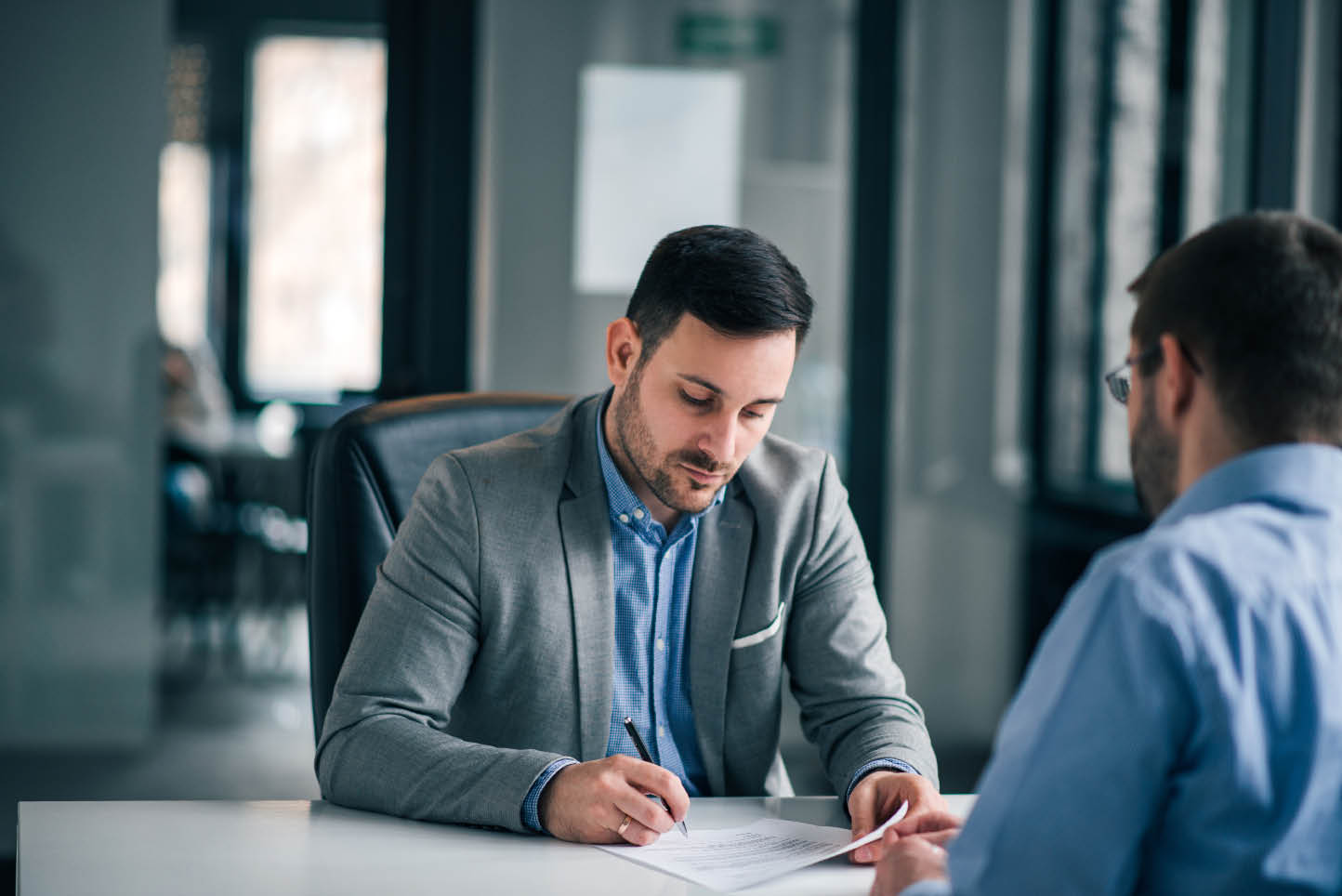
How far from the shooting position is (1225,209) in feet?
10.9

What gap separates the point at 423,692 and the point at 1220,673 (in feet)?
2.82

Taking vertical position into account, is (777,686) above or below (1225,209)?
below

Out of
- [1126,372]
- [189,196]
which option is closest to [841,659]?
[1126,372]

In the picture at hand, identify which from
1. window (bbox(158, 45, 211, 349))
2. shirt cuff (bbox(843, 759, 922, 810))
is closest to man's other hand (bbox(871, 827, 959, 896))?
shirt cuff (bbox(843, 759, 922, 810))

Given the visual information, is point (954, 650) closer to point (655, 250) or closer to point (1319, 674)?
point (655, 250)

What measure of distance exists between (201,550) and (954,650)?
2.89 m

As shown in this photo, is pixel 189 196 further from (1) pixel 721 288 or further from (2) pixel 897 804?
(2) pixel 897 804

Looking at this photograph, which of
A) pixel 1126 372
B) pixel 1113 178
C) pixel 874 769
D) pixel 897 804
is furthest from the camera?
pixel 1113 178

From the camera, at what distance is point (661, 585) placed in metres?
1.58

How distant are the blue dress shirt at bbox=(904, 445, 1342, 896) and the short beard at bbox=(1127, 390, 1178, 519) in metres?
0.11

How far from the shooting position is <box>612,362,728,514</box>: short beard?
1531 millimetres

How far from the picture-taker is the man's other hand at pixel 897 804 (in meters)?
1.24

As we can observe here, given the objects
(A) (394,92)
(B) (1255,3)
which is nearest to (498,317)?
(A) (394,92)

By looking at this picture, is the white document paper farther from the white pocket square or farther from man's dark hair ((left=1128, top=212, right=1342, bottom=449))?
man's dark hair ((left=1128, top=212, right=1342, bottom=449))
